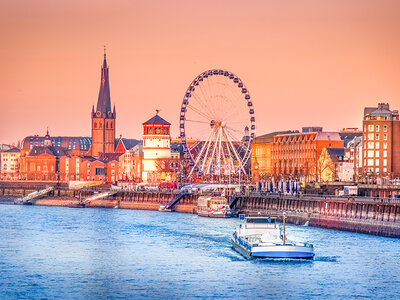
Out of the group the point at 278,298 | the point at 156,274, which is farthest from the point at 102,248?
the point at 278,298

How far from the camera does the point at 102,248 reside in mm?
86562

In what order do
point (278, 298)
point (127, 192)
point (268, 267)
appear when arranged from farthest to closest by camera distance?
point (127, 192) → point (268, 267) → point (278, 298)

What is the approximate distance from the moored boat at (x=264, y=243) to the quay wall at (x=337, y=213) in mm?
1724

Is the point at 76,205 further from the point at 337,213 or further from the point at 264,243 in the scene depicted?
the point at 264,243

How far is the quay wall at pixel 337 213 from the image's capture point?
89250mm

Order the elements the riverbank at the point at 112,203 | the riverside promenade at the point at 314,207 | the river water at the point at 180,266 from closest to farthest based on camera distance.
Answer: the river water at the point at 180,266 → the riverside promenade at the point at 314,207 → the riverbank at the point at 112,203

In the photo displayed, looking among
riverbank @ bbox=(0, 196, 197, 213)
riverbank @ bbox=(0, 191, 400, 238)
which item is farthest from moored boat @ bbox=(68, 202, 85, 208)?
riverbank @ bbox=(0, 191, 400, 238)

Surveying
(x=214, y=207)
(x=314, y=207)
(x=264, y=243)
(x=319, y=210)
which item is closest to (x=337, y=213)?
(x=319, y=210)

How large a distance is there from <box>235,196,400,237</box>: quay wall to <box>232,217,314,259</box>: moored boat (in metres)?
1.72

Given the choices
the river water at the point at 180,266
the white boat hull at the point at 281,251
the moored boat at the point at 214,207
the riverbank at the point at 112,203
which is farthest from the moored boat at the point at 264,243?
the riverbank at the point at 112,203

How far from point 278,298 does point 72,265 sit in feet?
63.5

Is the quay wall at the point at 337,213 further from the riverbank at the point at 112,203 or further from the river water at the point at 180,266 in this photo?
the riverbank at the point at 112,203

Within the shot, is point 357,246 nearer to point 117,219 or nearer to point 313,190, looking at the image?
point 117,219

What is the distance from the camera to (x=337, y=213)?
10038cm
